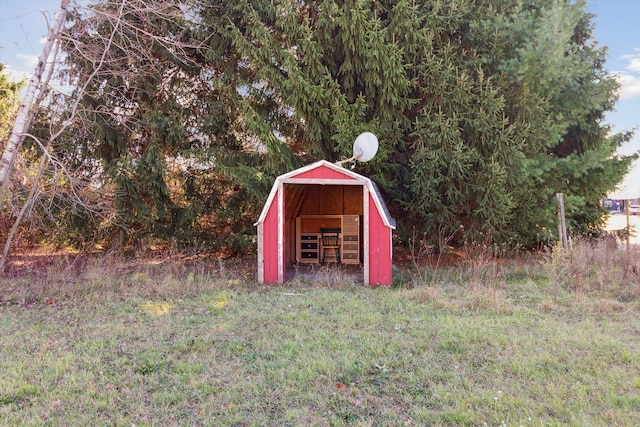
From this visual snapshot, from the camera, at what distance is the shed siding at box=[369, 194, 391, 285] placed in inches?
297

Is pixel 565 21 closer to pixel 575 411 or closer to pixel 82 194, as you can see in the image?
pixel 575 411

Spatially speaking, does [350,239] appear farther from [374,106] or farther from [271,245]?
[374,106]

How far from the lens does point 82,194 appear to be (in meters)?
8.41

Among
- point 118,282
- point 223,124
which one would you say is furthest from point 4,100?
point 118,282

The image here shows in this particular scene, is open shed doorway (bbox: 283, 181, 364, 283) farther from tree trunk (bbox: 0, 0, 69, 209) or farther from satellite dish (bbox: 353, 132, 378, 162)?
tree trunk (bbox: 0, 0, 69, 209)

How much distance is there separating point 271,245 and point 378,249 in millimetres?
2080

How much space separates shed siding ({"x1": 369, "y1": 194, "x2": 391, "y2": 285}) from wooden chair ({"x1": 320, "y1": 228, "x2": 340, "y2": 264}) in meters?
2.84

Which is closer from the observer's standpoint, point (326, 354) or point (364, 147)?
point (326, 354)

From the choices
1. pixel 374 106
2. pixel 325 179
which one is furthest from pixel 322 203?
pixel 325 179

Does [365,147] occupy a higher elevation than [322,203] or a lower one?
higher

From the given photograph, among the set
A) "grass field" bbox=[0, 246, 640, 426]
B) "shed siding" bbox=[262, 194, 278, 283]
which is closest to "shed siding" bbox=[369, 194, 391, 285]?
"grass field" bbox=[0, 246, 640, 426]

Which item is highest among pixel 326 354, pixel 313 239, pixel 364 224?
pixel 364 224

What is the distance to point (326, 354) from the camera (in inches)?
154

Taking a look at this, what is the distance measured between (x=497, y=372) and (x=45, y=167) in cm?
861
